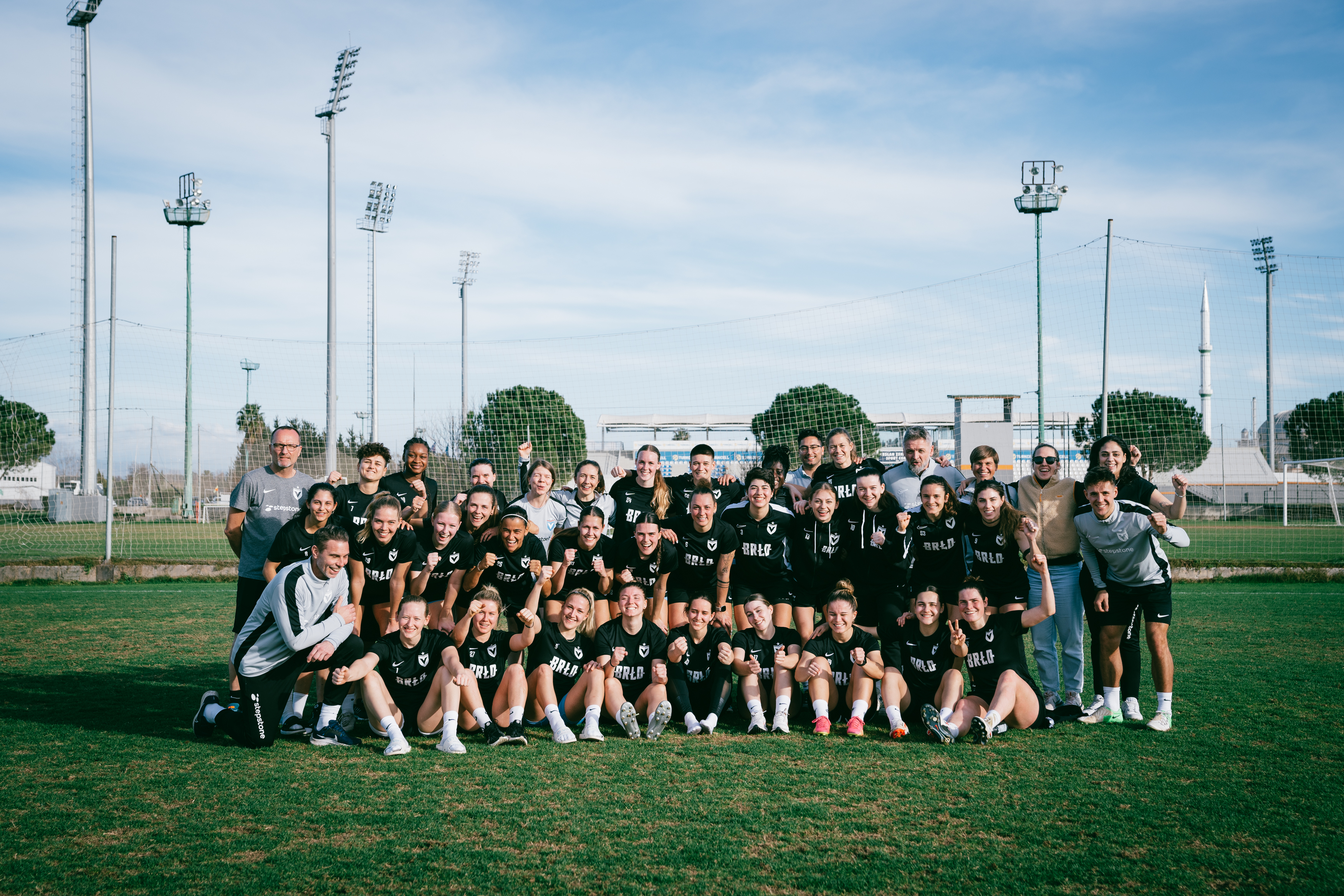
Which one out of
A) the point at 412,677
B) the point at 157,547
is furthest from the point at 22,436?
the point at 412,677

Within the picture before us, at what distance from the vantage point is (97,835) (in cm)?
370

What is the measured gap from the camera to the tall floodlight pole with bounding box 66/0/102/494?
15.2 meters

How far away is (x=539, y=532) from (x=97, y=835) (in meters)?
3.38

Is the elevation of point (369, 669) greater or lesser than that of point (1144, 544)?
lesser

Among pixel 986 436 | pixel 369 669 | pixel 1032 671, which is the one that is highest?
pixel 986 436

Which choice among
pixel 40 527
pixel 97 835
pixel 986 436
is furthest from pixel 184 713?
pixel 986 436

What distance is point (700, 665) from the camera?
5.93 m

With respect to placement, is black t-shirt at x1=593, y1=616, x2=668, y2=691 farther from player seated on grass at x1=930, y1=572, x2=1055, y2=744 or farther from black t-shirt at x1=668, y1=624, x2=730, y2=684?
player seated on grass at x1=930, y1=572, x2=1055, y2=744

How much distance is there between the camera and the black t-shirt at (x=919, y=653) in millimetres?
5562

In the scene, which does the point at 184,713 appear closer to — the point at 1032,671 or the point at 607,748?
the point at 607,748

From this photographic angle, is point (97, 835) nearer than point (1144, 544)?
Yes

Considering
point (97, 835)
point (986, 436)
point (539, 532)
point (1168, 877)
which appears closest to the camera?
point (1168, 877)

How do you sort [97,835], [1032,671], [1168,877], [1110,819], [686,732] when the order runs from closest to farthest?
[1168,877] < [97,835] < [1110,819] < [686,732] < [1032,671]

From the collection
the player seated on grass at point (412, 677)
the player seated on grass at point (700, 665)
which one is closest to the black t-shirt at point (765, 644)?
the player seated on grass at point (700, 665)
